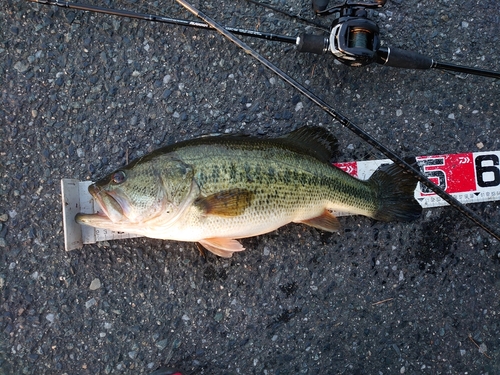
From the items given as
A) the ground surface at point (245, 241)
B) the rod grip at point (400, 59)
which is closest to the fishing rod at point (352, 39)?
the rod grip at point (400, 59)

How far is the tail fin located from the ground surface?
0.77ft

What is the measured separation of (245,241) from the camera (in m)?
2.89

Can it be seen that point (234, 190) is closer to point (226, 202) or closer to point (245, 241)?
point (226, 202)

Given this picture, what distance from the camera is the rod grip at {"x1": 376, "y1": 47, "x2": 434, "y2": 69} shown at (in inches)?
98.7

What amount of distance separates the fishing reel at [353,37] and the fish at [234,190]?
1.83 ft

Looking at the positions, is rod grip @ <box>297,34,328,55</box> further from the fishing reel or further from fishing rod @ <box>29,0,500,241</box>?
fishing rod @ <box>29,0,500,241</box>

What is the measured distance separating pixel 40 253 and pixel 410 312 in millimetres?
2822

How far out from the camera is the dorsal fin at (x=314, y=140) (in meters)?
2.70

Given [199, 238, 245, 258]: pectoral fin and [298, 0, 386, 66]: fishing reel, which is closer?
[298, 0, 386, 66]: fishing reel

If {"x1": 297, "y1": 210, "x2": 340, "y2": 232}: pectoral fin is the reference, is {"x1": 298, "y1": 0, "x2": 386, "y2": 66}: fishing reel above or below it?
above

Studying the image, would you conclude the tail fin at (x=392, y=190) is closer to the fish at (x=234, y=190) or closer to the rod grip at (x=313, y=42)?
the fish at (x=234, y=190)

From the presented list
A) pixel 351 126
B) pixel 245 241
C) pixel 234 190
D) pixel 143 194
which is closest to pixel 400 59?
pixel 351 126

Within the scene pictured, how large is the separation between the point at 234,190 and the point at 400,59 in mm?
1408

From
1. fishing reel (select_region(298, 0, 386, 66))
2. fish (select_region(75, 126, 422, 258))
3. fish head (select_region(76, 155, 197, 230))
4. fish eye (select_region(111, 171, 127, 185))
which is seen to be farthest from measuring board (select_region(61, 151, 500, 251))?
fish eye (select_region(111, 171, 127, 185))
